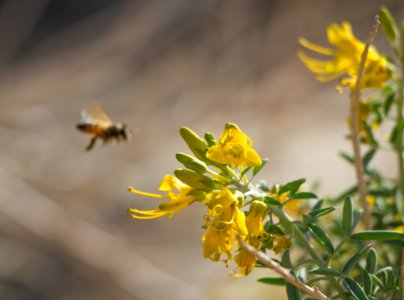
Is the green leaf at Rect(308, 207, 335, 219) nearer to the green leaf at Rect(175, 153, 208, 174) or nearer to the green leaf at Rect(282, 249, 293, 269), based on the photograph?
the green leaf at Rect(282, 249, 293, 269)

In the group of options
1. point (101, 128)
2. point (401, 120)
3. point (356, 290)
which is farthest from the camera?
point (101, 128)

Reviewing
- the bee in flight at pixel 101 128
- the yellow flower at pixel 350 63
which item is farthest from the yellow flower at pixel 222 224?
the bee in flight at pixel 101 128

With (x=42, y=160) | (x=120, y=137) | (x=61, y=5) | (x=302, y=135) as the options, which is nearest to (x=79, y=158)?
(x=42, y=160)

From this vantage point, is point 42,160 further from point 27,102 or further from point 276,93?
point 276,93

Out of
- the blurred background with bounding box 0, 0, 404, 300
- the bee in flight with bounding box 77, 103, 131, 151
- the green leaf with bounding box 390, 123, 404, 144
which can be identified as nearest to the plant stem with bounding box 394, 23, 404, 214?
the green leaf with bounding box 390, 123, 404, 144

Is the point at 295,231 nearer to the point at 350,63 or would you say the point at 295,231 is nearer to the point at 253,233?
the point at 253,233

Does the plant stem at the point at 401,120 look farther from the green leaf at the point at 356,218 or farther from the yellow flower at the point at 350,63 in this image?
the green leaf at the point at 356,218

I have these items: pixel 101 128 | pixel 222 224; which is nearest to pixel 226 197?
pixel 222 224
